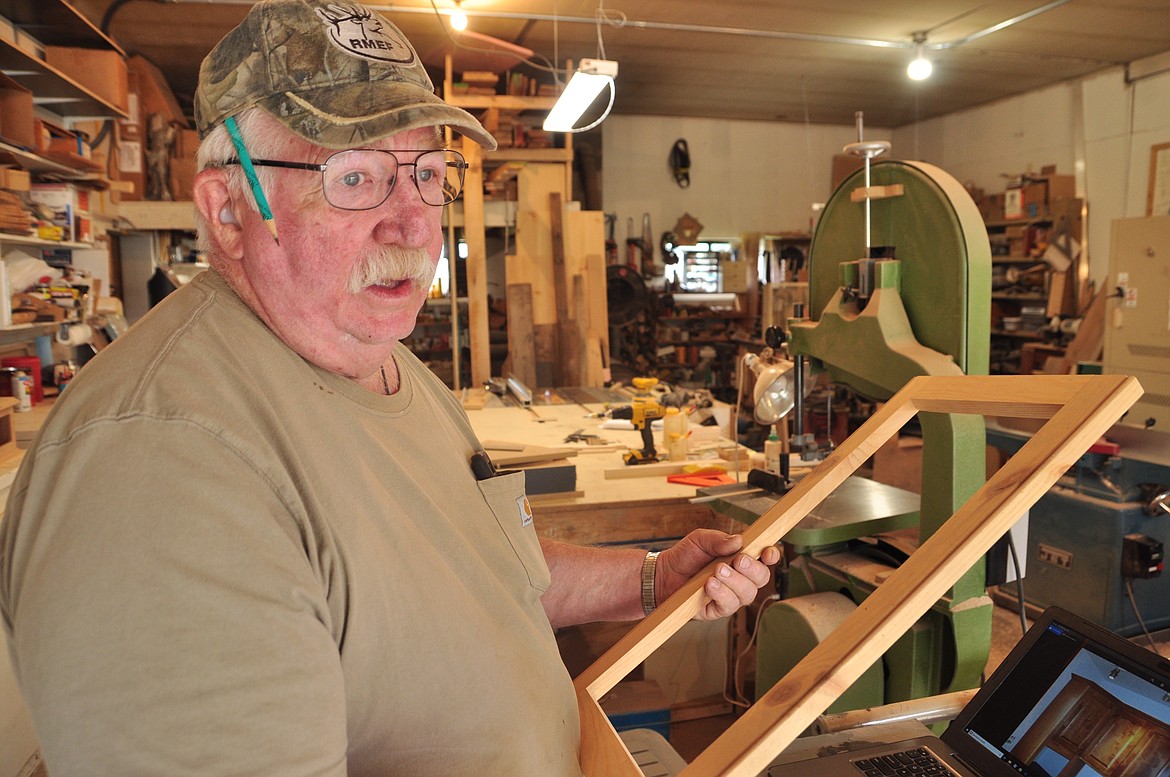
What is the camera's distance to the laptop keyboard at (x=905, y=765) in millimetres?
1140

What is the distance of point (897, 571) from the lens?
3.19 ft

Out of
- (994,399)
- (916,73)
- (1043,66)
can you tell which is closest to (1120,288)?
(916,73)

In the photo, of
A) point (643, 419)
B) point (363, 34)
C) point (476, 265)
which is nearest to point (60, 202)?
point (476, 265)

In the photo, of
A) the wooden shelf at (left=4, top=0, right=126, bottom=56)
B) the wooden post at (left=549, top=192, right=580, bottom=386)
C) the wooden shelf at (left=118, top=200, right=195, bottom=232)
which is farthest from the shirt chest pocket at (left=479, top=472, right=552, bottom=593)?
the wooden shelf at (left=118, top=200, right=195, bottom=232)

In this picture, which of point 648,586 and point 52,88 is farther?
point 52,88

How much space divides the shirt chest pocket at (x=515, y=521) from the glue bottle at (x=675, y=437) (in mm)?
1801

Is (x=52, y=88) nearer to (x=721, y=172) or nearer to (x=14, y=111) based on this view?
(x=14, y=111)

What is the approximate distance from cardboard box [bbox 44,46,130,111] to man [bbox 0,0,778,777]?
3.98 metres

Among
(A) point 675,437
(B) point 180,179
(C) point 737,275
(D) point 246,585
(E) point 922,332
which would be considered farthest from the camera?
(C) point 737,275

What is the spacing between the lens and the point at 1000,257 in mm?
7633

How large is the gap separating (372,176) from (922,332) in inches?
51.8

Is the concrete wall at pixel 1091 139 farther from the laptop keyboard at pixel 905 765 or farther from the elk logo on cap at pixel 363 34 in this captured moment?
the elk logo on cap at pixel 363 34

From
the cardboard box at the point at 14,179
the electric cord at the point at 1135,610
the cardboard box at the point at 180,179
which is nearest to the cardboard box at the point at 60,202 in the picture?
the cardboard box at the point at 14,179

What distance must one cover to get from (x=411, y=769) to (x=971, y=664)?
1.39 m
